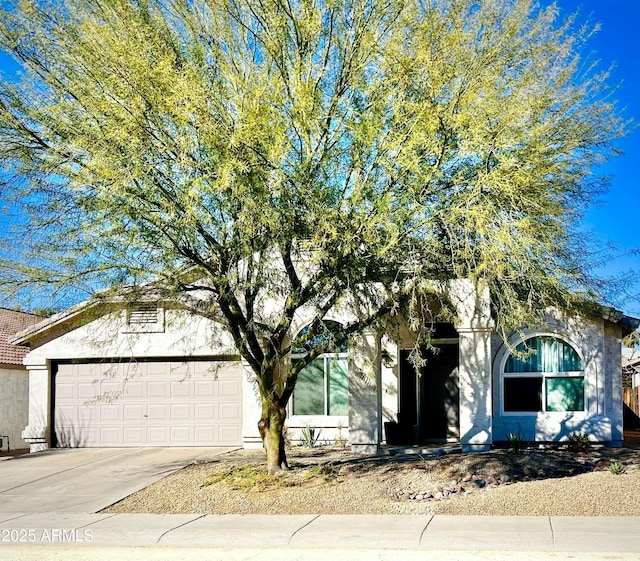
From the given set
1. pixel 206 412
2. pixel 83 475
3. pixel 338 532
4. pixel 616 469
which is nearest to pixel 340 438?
pixel 206 412

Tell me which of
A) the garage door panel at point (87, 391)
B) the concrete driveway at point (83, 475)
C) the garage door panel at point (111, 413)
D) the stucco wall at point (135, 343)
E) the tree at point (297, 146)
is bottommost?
the concrete driveway at point (83, 475)

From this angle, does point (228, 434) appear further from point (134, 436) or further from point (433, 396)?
point (433, 396)

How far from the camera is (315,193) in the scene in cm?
1242

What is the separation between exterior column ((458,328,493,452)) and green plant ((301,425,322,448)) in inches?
144

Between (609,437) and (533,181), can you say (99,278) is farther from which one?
(609,437)

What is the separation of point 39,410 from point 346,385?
7826 millimetres

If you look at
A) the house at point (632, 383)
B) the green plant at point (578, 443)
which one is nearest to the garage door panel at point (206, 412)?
the green plant at point (578, 443)

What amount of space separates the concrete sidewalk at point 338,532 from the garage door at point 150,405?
24.1 ft

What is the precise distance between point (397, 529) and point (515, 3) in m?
8.31

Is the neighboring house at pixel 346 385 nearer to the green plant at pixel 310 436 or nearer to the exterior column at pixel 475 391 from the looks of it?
the exterior column at pixel 475 391

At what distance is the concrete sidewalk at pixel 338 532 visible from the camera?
10234 millimetres

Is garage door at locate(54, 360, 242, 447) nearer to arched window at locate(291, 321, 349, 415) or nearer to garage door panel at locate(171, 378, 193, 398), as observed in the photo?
garage door panel at locate(171, 378, 193, 398)

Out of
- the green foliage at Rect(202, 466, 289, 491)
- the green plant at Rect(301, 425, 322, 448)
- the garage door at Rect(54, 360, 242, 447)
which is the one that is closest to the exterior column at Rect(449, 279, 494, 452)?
the green plant at Rect(301, 425, 322, 448)

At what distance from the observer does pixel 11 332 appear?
26.5 metres
